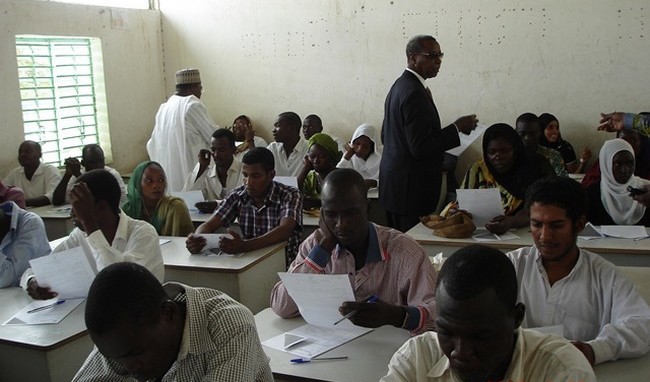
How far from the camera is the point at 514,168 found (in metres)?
3.85

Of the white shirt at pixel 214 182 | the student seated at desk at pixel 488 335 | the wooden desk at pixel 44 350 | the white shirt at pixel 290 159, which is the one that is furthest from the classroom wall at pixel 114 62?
the student seated at desk at pixel 488 335

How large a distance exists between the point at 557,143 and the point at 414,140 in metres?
2.43

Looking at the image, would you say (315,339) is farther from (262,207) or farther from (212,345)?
(262,207)

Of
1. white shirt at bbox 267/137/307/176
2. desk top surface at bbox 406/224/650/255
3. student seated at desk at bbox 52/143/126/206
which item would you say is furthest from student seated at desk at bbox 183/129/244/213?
desk top surface at bbox 406/224/650/255

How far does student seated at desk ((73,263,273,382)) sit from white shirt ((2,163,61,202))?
14.9ft

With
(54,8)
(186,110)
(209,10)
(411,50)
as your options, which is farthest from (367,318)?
(209,10)

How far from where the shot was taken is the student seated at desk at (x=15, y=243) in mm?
3131

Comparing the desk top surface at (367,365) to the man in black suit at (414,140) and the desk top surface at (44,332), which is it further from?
the man in black suit at (414,140)

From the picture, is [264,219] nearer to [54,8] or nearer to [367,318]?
[367,318]

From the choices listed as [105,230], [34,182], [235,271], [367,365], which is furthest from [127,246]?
[34,182]

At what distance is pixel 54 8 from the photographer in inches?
247

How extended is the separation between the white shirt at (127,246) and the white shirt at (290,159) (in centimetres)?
303

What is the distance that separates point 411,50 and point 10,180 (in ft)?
12.6

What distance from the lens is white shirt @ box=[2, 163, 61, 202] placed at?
570 cm
